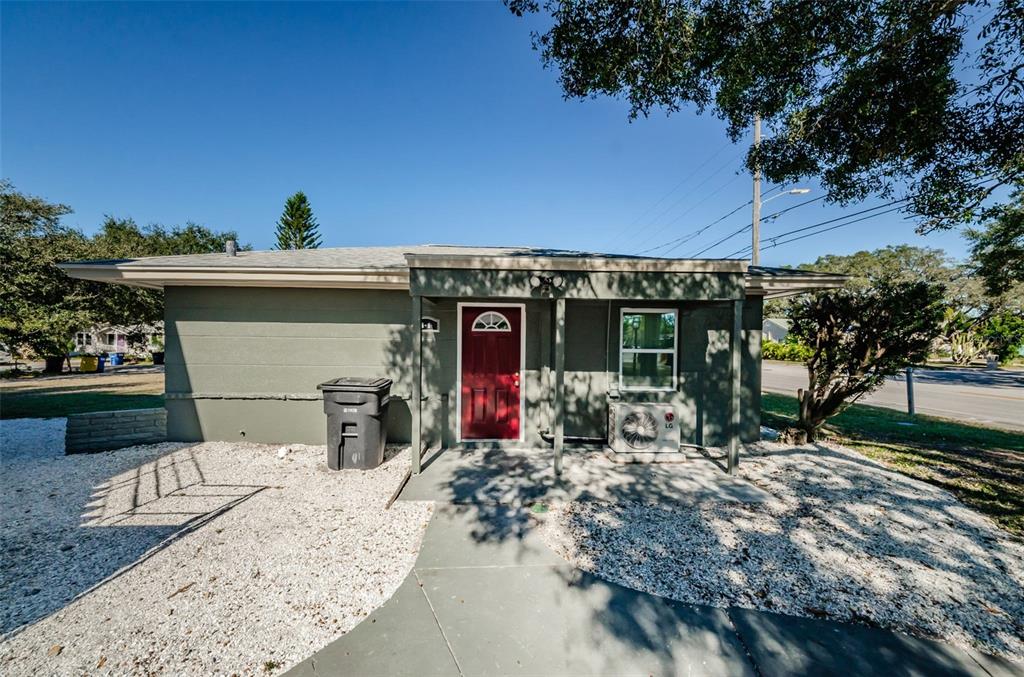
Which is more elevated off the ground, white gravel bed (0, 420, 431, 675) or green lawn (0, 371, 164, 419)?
green lawn (0, 371, 164, 419)

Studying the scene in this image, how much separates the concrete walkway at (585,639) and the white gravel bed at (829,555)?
0.56 feet

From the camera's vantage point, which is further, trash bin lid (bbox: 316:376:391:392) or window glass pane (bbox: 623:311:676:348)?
window glass pane (bbox: 623:311:676:348)

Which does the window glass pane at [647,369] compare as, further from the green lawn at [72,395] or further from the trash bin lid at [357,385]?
the green lawn at [72,395]

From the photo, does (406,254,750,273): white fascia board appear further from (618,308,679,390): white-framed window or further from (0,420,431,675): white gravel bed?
(0,420,431,675): white gravel bed

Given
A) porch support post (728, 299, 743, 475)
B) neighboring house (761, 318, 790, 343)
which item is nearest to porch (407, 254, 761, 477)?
porch support post (728, 299, 743, 475)

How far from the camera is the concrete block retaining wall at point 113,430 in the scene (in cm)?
549

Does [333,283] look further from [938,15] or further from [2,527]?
[938,15]

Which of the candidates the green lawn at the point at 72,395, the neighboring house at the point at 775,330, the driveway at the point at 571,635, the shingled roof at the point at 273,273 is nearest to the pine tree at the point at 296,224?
the green lawn at the point at 72,395

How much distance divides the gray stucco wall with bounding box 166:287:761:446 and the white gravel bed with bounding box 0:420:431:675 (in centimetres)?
97

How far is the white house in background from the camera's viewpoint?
79.2ft

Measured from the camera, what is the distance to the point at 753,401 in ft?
20.7

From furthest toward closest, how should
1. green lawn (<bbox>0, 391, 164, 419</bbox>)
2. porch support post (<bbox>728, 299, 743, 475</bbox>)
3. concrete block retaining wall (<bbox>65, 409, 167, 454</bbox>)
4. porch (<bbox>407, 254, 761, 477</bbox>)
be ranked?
green lawn (<bbox>0, 391, 164, 419</bbox>) → porch (<bbox>407, 254, 761, 477</bbox>) → concrete block retaining wall (<bbox>65, 409, 167, 454</bbox>) → porch support post (<bbox>728, 299, 743, 475</bbox>)

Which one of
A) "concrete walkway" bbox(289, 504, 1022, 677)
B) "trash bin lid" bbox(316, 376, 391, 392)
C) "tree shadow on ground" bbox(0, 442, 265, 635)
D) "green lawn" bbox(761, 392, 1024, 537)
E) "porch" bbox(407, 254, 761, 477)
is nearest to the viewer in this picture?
"concrete walkway" bbox(289, 504, 1022, 677)

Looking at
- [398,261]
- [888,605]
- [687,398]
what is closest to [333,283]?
[398,261]
